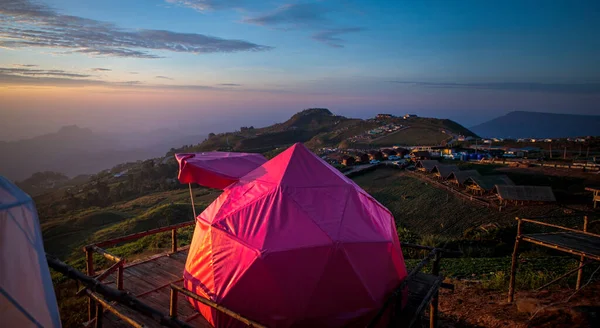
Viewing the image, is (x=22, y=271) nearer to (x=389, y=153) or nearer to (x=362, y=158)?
(x=362, y=158)

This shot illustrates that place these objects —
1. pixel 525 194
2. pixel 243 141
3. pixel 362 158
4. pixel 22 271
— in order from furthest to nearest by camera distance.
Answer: pixel 243 141, pixel 362 158, pixel 525 194, pixel 22 271

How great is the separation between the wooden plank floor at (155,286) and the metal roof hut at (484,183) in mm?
31044

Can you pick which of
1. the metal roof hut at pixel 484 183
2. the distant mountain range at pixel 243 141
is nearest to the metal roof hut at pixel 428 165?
the metal roof hut at pixel 484 183

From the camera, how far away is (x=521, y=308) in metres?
8.85

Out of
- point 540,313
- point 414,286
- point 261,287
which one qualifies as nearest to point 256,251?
point 261,287

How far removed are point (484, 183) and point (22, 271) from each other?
36.6 m

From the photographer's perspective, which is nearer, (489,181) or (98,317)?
(98,317)

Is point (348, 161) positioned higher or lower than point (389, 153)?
lower

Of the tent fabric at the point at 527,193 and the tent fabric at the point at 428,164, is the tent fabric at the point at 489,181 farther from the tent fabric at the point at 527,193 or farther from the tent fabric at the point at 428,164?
the tent fabric at the point at 428,164

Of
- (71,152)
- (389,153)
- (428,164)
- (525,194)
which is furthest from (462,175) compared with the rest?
(71,152)

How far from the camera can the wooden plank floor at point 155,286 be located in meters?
7.05

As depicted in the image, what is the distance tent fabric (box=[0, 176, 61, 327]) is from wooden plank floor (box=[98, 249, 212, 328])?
2.57 meters

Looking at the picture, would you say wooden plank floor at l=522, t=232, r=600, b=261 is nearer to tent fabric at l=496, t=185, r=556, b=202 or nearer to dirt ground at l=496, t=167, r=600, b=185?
tent fabric at l=496, t=185, r=556, b=202

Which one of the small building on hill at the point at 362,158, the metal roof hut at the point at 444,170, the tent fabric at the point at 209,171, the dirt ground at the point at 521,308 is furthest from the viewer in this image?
the small building on hill at the point at 362,158
